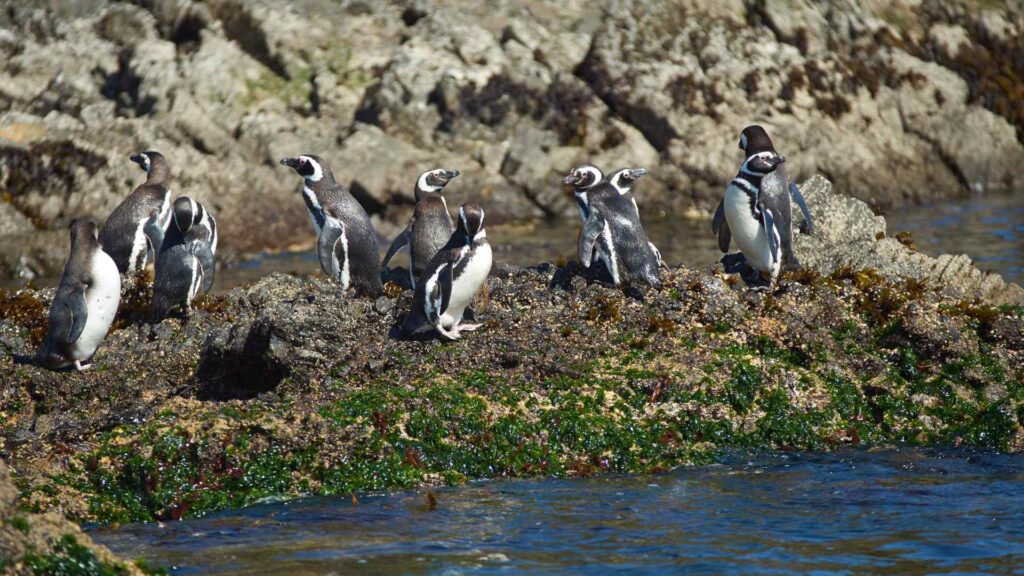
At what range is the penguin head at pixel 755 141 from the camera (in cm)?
1129

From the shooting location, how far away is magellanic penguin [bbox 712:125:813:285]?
10.6 metres

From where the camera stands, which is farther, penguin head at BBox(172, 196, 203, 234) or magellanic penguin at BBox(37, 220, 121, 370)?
penguin head at BBox(172, 196, 203, 234)

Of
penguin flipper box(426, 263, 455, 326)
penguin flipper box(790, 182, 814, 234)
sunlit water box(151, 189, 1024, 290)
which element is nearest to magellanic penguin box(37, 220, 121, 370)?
penguin flipper box(426, 263, 455, 326)

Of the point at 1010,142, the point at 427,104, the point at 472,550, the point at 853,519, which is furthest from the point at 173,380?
the point at 1010,142

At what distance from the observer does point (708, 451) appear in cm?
913

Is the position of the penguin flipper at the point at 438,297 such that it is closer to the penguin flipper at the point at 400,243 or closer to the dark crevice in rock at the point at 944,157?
the penguin flipper at the point at 400,243

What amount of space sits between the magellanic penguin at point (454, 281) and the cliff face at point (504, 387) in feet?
0.51

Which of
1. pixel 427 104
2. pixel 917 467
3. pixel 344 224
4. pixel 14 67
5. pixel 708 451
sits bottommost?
pixel 14 67

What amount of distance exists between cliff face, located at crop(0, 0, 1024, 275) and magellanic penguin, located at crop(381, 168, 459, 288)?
7785 mm

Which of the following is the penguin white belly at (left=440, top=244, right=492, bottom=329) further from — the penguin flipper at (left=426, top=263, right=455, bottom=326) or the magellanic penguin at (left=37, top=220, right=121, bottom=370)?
the magellanic penguin at (left=37, top=220, right=121, bottom=370)

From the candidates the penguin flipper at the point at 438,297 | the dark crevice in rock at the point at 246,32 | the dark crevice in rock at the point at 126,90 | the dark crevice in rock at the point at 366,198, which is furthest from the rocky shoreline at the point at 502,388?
the dark crevice in rock at the point at 246,32

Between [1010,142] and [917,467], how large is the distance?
627 inches

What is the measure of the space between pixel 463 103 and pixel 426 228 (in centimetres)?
1003

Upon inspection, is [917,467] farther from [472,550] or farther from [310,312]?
[310,312]
